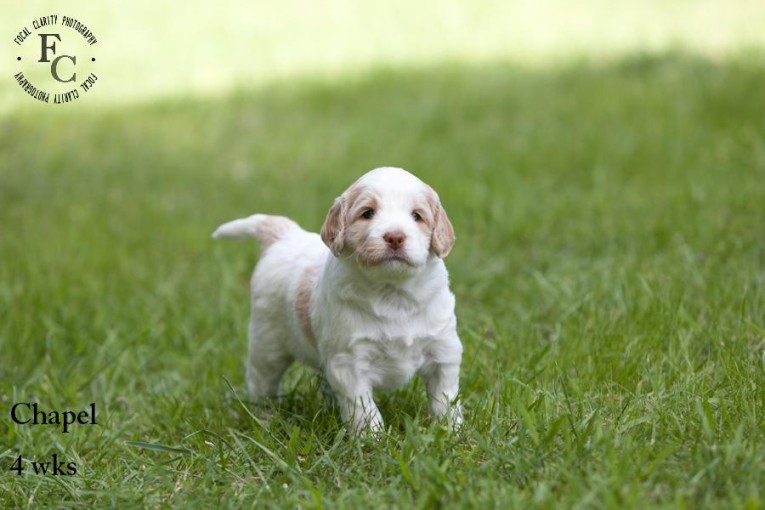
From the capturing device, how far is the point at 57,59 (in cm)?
1153

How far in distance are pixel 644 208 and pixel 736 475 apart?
3.74m

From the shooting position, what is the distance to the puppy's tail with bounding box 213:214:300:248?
426 cm

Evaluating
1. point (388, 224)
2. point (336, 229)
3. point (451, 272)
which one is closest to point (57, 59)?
point (451, 272)

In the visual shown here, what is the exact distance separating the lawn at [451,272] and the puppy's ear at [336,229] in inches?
26.0

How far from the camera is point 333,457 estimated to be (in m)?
3.34

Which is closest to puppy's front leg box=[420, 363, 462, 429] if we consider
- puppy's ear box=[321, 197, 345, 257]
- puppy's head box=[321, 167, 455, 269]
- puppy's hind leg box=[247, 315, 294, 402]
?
puppy's head box=[321, 167, 455, 269]

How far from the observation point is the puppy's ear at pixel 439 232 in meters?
3.29

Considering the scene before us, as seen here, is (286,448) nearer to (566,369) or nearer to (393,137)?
(566,369)

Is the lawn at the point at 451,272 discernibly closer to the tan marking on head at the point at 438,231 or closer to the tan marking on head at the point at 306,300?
the tan marking on head at the point at 306,300

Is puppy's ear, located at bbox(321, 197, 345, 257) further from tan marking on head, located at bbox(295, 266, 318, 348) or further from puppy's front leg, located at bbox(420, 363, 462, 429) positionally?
puppy's front leg, located at bbox(420, 363, 462, 429)

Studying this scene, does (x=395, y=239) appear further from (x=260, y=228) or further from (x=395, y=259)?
(x=260, y=228)

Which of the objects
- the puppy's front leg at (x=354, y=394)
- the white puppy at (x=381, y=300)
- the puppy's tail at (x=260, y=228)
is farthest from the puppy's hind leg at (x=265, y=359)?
the puppy's front leg at (x=354, y=394)

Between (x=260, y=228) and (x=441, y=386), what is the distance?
121 cm

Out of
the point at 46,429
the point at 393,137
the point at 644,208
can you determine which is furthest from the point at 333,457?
the point at 393,137
